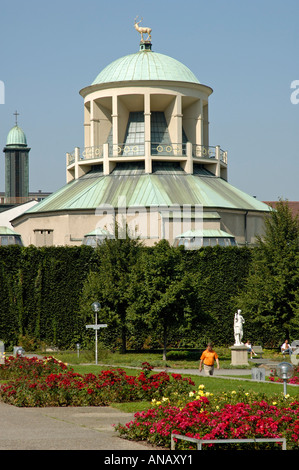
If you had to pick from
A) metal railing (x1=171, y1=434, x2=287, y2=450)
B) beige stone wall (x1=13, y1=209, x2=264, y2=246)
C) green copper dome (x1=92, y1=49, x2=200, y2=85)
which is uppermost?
green copper dome (x1=92, y1=49, x2=200, y2=85)

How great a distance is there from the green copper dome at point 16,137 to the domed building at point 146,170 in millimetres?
52195

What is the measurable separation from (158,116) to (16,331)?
25.6 m

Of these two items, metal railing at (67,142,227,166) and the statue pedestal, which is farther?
metal railing at (67,142,227,166)

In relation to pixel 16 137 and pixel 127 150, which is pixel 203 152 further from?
pixel 16 137

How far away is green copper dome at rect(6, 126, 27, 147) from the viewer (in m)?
121

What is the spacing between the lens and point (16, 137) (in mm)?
121438

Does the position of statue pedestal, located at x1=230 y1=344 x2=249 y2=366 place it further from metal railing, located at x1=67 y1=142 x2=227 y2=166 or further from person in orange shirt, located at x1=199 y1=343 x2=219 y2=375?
metal railing, located at x1=67 y1=142 x2=227 y2=166

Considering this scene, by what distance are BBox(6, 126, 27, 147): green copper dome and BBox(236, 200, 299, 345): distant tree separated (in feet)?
258

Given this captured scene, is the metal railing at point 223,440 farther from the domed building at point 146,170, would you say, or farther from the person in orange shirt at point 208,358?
the domed building at point 146,170

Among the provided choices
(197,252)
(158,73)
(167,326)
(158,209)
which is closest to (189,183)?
(158,209)

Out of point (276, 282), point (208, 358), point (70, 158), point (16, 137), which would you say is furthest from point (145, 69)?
point (16, 137)

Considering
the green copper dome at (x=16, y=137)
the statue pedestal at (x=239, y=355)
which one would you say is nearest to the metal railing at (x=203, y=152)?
the statue pedestal at (x=239, y=355)

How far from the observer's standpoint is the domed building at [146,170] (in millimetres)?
58875

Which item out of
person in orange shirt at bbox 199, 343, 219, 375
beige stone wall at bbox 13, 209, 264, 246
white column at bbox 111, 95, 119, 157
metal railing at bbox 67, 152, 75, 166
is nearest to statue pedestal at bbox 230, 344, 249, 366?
person in orange shirt at bbox 199, 343, 219, 375
